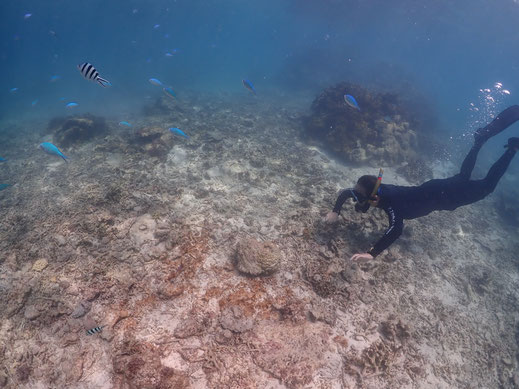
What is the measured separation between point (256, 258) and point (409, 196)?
3.72m

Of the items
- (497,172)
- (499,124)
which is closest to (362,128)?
(499,124)

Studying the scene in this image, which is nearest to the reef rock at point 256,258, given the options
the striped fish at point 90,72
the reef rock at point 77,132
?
the striped fish at point 90,72

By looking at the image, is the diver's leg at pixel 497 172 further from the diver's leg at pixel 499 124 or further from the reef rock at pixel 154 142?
the reef rock at pixel 154 142

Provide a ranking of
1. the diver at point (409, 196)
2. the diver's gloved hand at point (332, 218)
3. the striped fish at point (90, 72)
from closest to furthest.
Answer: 1. the diver at point (409, 196)
2. the striped fish at point (90, 72)
3. the diver's gloved hand at point (332, 218)

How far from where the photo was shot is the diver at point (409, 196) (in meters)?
4.62

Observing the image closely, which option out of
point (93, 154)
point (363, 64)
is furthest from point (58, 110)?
point (363, 64)

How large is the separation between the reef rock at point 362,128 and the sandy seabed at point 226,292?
12.9ft

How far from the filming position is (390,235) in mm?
4629

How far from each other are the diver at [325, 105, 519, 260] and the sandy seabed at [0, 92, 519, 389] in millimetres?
970

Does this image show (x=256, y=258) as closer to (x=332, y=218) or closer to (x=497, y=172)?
(x=332, y=218)

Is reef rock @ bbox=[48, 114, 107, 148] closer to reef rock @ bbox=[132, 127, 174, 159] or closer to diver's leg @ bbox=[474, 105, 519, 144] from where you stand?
reef rock @ bbox=[132, 127, 174, 159]

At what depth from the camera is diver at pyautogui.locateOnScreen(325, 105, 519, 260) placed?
4.62 metres

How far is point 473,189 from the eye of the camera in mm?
6242

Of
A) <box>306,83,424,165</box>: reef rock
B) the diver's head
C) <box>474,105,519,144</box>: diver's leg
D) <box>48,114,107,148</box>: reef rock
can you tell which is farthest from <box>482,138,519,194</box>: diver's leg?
<box>48,114,107,148</box>: reef rock
